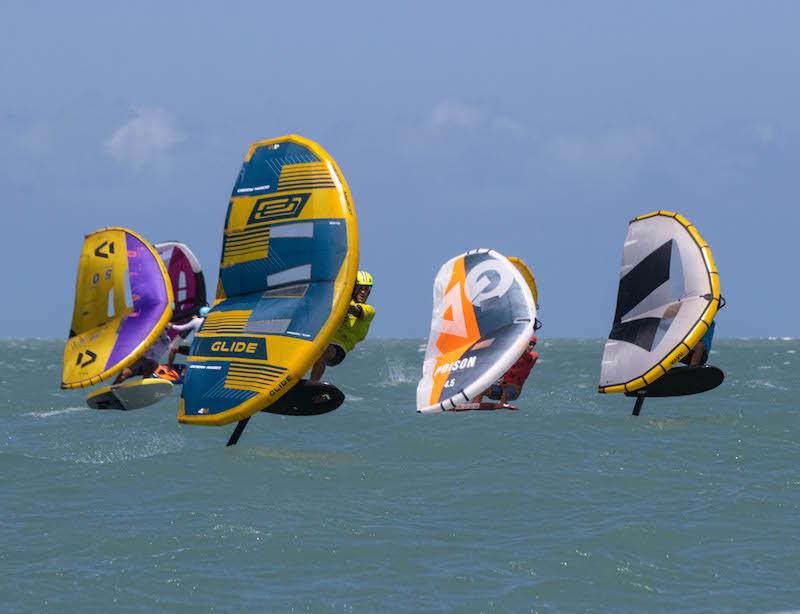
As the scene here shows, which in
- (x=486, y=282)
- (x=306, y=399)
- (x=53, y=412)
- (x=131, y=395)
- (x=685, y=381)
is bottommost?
(x=53, y=412)

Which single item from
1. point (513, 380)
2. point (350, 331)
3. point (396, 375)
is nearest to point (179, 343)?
point (350, 331)

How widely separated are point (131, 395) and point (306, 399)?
4.70 metres

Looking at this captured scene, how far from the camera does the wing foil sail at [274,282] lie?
35.3ft

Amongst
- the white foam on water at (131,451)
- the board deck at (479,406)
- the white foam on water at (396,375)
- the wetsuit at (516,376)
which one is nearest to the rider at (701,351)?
the wetsuit at (516,376)

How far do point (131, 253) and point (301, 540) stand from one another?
875cm

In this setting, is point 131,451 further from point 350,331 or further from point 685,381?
point 685,381

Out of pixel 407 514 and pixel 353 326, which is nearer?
pixel 407 514

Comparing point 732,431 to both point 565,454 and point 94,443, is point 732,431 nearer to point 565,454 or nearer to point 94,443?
point 565,454

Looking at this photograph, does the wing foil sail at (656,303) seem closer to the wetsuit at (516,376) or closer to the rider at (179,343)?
the wetsuit at (516,376)

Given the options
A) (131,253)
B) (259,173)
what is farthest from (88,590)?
(131,253)

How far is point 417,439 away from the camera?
41.0 ft

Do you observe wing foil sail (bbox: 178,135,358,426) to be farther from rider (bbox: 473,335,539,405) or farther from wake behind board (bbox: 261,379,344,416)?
rider (bbox: 473,335,539,405)

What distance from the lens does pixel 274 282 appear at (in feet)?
36.9

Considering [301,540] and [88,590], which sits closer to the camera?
[88,590]
